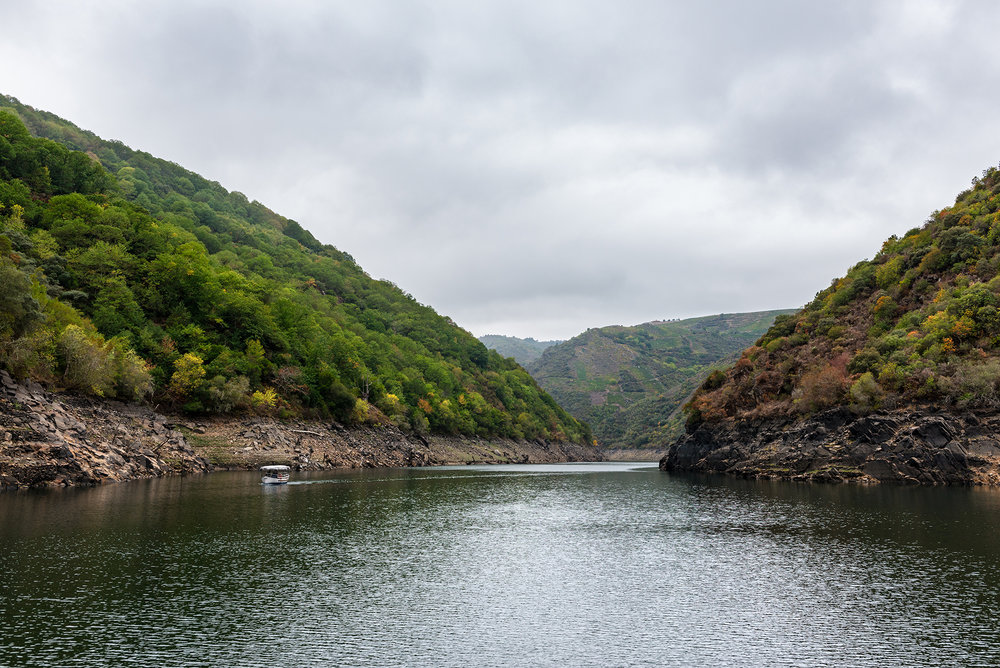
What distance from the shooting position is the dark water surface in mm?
21547

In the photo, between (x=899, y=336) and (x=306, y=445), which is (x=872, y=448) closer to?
(x=899, y=336)

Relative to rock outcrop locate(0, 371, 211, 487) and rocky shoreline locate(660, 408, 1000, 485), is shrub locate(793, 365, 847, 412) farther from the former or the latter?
rock outcrop locate(0, 371, 211, 487)

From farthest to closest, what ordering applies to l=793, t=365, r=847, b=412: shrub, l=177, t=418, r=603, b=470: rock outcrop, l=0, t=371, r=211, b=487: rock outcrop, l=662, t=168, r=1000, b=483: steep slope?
l=177, t=418, r=603, b=470: rock outcrop < l=793, t=365, r=847, b=412: shrub < l=662, t=168, r=1000, b=483: steep slope < l=0, t=371, r=211, b=487: rock outcrop

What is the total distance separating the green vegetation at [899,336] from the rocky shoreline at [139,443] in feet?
266

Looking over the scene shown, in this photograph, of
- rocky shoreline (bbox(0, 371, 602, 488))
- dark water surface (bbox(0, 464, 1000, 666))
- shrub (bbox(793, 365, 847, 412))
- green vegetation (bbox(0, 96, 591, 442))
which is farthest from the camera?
shrub (bbox(793, 365, 847, 412))

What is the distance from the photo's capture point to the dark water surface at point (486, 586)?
21547mm

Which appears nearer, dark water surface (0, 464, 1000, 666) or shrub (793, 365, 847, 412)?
dark water surface (0, 464, 1000, 666)

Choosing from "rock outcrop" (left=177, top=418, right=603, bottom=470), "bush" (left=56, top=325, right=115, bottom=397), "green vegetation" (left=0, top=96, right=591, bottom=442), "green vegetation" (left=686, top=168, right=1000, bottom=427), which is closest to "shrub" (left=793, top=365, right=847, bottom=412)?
"green vegetation" (left=686, top=168, right=1000, bottom=427)

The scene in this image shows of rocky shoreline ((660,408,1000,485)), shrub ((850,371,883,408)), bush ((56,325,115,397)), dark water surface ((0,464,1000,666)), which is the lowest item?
dark water surface ((0,464,1000,666))

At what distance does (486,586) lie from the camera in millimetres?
30984

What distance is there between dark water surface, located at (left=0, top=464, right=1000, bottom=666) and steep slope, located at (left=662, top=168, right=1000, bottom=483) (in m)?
29.4

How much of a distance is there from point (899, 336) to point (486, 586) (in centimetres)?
9369

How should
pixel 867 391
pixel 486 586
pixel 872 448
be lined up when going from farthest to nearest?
pixel 867 391 < pixel 872 448 < pixel 486 586

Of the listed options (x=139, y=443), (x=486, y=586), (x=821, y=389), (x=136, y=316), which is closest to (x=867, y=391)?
(x=821, y=389)
